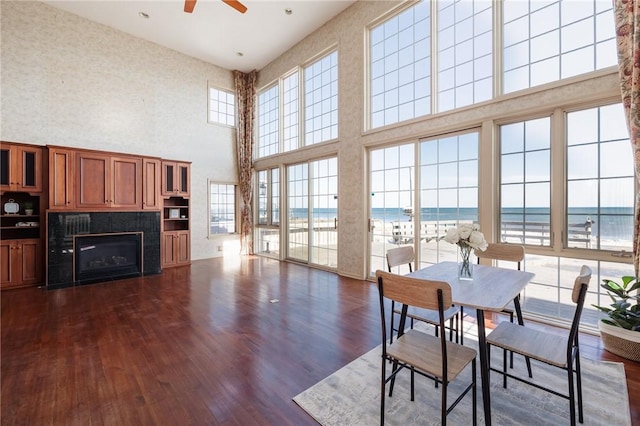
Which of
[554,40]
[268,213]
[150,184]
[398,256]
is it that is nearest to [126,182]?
[150,184]

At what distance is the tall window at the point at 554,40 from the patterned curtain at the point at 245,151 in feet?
19.5

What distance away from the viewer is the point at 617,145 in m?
2.70

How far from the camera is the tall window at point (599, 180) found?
8.77ft

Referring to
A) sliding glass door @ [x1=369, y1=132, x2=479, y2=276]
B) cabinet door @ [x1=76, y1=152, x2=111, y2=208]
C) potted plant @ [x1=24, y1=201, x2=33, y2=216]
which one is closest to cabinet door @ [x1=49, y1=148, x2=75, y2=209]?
cabinet door @ [x1=76, y1=152, x2=111, y2=208]

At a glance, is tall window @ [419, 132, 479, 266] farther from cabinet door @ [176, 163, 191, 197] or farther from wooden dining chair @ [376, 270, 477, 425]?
cabinet door @ [176, 163, 191, 197]

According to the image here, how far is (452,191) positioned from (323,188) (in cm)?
268

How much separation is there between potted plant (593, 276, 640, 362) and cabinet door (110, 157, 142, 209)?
6.92 m

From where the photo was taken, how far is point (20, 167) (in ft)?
14.9

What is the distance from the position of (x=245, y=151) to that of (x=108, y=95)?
3.07 m

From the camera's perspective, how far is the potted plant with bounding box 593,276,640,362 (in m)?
2.30

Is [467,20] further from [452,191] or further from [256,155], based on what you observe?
[256,155]

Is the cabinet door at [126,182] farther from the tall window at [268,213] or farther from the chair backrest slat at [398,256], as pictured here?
the chair backrest slat at [398,256]

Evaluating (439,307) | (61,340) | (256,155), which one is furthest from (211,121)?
(439,307)

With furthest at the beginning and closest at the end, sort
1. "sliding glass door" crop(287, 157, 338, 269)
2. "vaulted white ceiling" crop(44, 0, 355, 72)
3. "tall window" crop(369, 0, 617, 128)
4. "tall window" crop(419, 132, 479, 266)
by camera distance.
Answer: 1. "sliding glass door" crop(287, 157, 338, 269)
2. "vaulted white ceiling" crop(44, 0, 355, 72)
3. "tall window" crop(419, 132, 479, 266)
4. "tall window" crop(369, 0, 617, 128)
